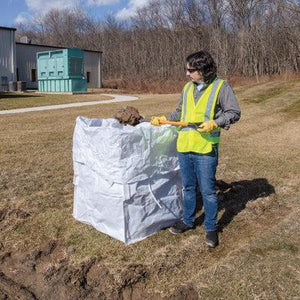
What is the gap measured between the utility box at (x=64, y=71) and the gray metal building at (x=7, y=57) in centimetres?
321

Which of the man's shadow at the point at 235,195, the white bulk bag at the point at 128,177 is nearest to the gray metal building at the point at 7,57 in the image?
the man's shadow at the point at 235,195

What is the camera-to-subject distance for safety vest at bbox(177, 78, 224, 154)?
3.28m

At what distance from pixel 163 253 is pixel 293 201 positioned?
2.04 meters

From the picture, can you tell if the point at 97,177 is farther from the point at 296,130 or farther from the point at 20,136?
the point at 296,130

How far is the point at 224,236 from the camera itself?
3.72 metres

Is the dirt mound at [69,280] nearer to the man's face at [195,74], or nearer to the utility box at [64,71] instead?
the man's face at [195,74]

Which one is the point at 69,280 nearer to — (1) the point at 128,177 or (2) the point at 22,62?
(1) the point at 128,177

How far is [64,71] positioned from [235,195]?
20441 mm

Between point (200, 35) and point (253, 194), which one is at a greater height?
point (200, 35)

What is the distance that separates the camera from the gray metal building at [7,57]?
27000 millimetres

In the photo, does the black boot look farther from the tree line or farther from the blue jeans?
the tree line

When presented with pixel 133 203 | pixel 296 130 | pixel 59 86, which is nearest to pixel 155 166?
pixel 133 203

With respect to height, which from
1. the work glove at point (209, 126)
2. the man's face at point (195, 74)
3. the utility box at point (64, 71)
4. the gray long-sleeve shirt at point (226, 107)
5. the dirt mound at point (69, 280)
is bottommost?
the dirt mound at point (69, 280)

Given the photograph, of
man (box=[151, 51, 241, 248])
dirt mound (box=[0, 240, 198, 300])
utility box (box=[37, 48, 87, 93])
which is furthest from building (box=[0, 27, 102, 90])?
man (box=[151, 51, 241, 248])
